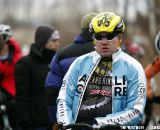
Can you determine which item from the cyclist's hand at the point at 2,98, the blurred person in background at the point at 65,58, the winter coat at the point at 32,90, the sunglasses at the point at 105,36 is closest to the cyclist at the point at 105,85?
the sunglasses at the point at 105,36

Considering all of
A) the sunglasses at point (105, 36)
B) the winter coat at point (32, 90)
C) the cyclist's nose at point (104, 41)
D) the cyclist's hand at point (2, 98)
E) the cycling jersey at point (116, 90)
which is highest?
the sunglasses at point (105, 36)

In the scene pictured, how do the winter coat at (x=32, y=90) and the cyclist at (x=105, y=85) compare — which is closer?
the cyclist at (x=105, y=85)

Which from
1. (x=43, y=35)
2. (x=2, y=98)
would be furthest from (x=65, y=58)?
(x=2, y=98)

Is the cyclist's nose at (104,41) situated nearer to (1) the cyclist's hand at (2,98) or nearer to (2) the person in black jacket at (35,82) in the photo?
(2) the person in black jacket at (35,82)

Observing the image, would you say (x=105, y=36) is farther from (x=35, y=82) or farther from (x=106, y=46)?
(x=35, y=82)

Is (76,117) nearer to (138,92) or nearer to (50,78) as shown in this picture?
(138,92)

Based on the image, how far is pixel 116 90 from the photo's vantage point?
8.06m

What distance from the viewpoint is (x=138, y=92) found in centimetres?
796

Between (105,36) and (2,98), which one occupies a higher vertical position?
(105,36)

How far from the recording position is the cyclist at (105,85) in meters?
8.00

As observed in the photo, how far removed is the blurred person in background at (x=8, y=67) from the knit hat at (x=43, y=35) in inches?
52.5

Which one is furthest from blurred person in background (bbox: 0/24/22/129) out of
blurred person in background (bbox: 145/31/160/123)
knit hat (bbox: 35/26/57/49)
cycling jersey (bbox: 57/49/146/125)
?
cycling jersey (bbox: 57/49/146/125)

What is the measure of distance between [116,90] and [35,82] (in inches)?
158

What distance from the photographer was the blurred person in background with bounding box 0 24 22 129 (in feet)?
44.0
